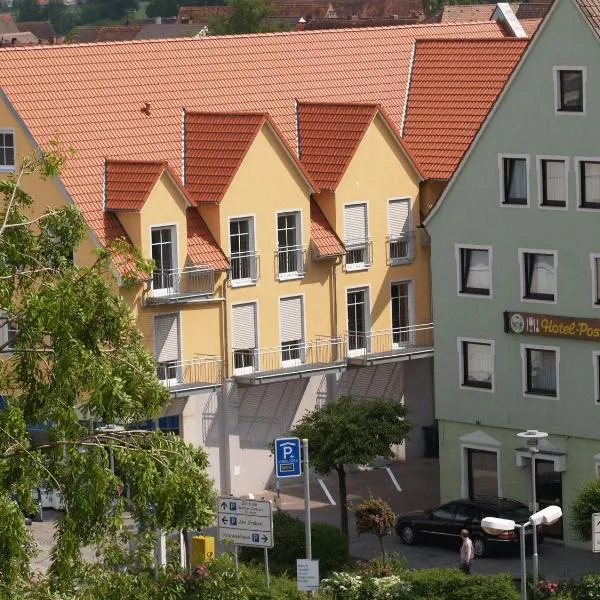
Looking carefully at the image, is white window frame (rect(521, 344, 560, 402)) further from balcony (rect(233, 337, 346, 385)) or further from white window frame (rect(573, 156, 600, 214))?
balcony (rect(233, 337, 346, 385))

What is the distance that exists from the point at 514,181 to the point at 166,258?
972 cm

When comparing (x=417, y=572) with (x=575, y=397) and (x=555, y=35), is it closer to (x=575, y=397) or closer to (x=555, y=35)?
(x=575, y=397)

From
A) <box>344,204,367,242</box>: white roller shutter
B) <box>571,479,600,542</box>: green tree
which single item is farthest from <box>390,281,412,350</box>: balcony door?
<box>571,479,600,542</box>: green tree

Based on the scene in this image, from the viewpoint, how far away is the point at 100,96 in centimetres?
6900

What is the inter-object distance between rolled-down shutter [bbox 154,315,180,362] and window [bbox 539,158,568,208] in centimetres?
1080

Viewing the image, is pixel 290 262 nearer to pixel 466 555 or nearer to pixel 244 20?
pixel 466 555

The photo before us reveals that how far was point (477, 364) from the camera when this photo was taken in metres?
64.4

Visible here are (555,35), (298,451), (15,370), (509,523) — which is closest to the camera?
(15,370)

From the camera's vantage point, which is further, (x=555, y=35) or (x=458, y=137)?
(x=458, y=137)

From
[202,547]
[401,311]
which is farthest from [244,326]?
[202,547]

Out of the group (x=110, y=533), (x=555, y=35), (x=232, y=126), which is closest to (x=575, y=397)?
(x=555, y=35)

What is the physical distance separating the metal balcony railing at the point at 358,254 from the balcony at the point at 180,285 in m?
5.25

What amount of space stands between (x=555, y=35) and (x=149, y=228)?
12060 mm

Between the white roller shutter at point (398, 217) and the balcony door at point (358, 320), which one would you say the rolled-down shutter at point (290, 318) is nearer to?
the balcony door at point (358, 320)
